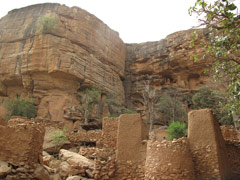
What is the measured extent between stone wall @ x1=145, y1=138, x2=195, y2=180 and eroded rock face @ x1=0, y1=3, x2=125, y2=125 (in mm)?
18397

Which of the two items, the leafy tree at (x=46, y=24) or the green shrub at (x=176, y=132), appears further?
the leafy tree at (x=46, y=24)

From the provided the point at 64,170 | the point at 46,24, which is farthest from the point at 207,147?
the point at 46,24

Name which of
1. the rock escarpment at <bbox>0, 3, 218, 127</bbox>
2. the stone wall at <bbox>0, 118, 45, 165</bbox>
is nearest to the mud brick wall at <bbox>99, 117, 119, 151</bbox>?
the stone wall at <bbox>0, 118, 45, 165</bbox>

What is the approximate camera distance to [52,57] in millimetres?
26078

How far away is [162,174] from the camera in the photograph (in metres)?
8.55

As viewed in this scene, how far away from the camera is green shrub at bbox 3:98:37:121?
24750mm

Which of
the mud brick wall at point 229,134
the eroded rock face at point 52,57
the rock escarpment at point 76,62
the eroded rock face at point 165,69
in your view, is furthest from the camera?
the eroded rock face at point 165,69

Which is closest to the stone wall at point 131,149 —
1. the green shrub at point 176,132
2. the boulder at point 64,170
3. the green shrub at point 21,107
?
the boulder at point 64,170

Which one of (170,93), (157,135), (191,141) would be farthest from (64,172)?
(170,93)

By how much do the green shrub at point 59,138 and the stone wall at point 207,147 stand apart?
8.13 metres

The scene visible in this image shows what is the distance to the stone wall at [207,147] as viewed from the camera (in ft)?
28.5

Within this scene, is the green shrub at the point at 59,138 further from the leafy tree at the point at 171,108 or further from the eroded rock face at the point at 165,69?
the eroded rock face at the point at 165,69

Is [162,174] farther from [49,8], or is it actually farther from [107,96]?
[49,8]

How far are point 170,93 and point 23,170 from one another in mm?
26679
